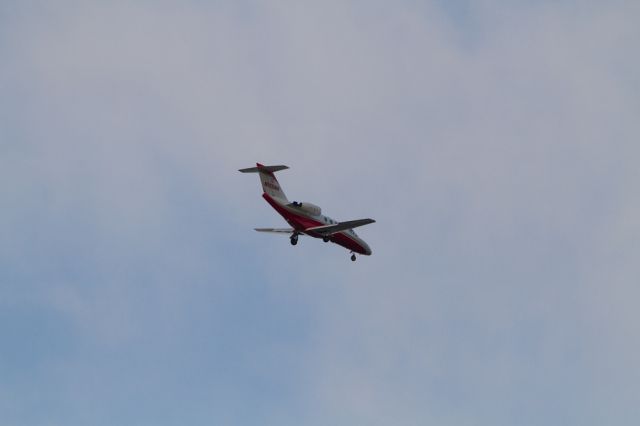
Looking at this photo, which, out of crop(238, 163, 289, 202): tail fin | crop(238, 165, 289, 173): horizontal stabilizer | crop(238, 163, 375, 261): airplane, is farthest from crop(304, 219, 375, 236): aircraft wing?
crop(238, 165, 289, 173): horizontal stabilizer

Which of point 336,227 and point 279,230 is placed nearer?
point 336,227

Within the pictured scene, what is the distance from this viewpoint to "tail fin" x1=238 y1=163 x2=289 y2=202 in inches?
3465

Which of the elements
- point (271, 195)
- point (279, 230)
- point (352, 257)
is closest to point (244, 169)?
point (271, 195)

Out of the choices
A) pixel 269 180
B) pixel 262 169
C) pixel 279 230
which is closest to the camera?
pixel 262 169

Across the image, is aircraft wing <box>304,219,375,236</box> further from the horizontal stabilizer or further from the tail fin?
the horizontal stabilizer

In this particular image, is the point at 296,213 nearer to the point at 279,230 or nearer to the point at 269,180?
the point at 269,180

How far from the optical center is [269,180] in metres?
90.0

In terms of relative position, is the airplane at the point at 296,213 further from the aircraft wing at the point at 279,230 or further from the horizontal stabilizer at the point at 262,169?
the aircraft wing at the point at 279,230

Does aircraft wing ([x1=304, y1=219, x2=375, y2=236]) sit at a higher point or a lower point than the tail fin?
lower

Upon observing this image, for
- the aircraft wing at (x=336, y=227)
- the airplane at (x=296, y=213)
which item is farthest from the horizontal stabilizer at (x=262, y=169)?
the aircraft wing at (x=336, y=227)

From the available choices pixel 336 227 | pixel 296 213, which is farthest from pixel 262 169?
pixel 336 227

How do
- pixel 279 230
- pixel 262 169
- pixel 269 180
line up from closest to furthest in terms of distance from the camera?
pixel 262 169, pixel 269 180, pixel 279 230

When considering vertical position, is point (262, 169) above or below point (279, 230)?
above

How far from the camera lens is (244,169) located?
87.9 metres
